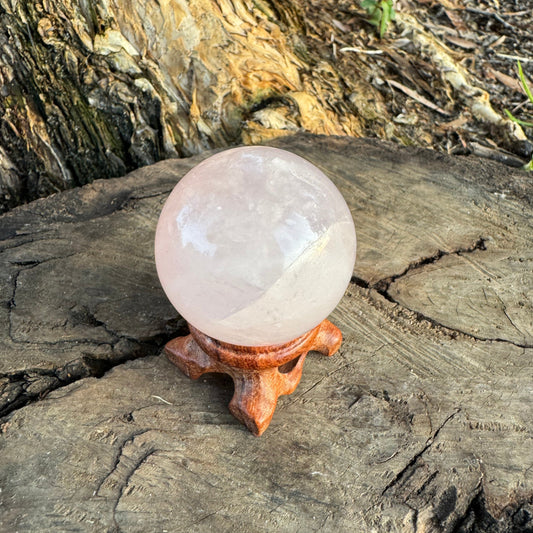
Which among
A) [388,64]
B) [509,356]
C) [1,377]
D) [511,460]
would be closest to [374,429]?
[511,460]

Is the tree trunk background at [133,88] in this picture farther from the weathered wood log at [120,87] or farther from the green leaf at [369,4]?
the green leaf at [369,4]

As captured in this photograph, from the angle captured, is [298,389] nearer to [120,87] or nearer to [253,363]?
[253,363]

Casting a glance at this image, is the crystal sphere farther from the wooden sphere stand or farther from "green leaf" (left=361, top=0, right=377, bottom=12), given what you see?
"green leaf" (left=361, top=0, right=377, bottom=12)

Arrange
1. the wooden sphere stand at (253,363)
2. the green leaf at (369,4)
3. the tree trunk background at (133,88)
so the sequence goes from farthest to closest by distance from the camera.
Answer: the green leaf at (369,4) < the tree trunk background at (133,88) < the wooden sphere stand at (253,363)

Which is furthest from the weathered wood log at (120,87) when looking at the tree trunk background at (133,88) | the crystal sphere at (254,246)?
the crystal sphere at (254,246)

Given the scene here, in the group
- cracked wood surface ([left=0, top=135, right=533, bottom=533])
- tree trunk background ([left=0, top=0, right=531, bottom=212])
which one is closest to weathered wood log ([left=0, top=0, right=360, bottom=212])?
tree trunk background ([left=0, top=0, right=531, bottom=212])

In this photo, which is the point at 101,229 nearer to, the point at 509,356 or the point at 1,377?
the point at 1,377

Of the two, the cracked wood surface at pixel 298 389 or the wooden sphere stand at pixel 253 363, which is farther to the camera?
the wooden sphere stand at pixel 253 363

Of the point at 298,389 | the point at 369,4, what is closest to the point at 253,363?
the point at 298,389
